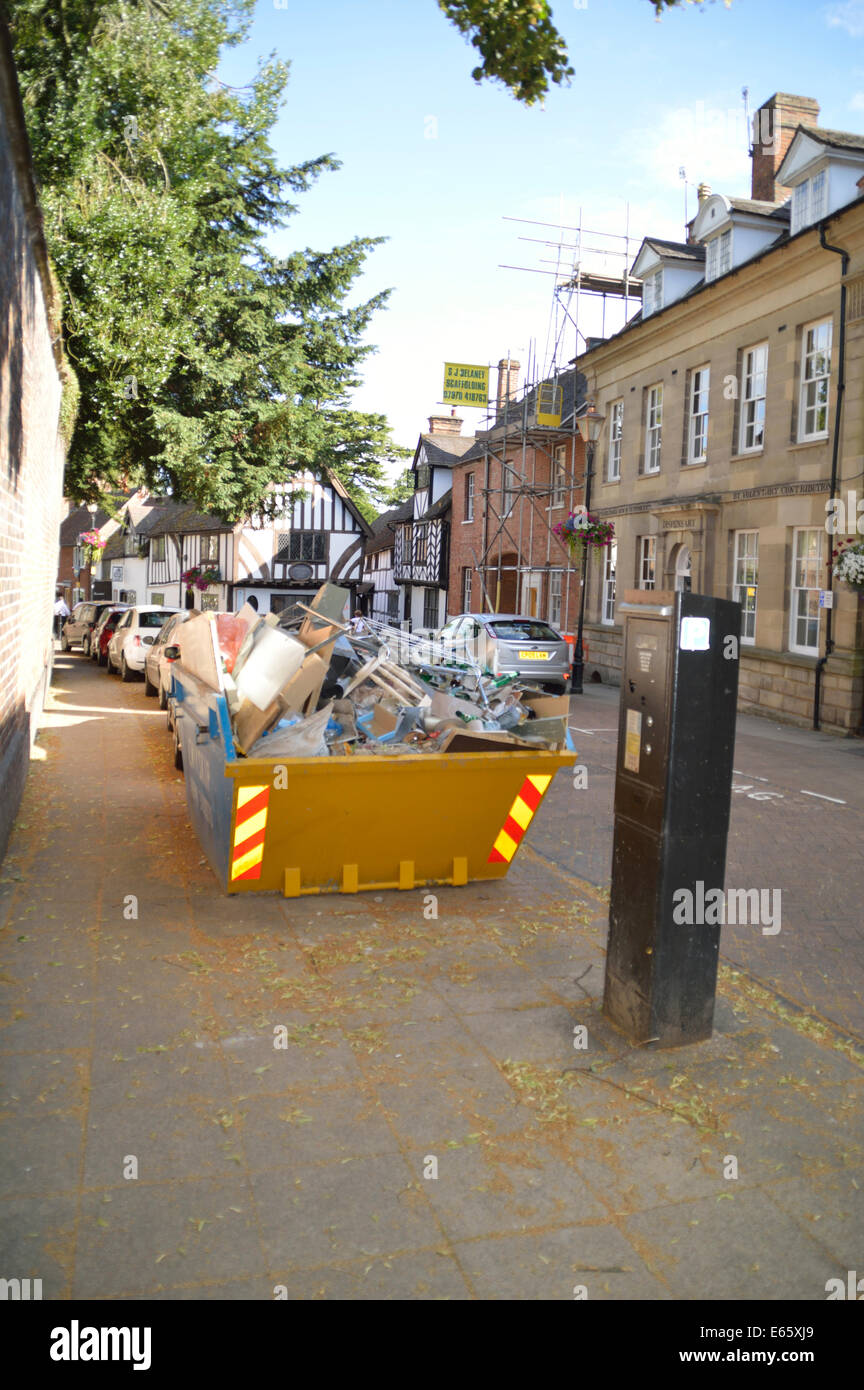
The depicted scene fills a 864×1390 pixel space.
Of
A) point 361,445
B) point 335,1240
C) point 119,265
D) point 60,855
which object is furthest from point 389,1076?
point 361,445

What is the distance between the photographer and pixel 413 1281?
10.0 feet

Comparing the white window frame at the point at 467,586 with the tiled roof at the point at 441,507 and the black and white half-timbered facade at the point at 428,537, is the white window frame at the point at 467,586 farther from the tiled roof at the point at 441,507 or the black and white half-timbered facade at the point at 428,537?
the tiled roof at the point at 441,507

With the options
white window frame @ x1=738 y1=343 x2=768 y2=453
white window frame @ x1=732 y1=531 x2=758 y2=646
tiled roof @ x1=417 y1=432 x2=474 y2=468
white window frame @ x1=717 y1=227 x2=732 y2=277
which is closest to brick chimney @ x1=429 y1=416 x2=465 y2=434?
tiled roof @ x1=417 y1=432 x2=474 y2=468

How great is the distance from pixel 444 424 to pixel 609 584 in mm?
25865

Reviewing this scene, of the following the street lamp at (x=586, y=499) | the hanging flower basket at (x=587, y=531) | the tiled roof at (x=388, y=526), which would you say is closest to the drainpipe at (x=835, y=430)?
→ the street lamp at (x=586, y=499)

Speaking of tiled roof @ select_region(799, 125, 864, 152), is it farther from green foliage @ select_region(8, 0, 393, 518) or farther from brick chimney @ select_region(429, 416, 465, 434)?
brick chimney @ select_region(429, 416, 465, 434)

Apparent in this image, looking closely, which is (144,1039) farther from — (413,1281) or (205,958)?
(413,1281)

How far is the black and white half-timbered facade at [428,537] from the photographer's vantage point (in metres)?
40.6

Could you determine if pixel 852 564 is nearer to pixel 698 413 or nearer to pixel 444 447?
pixel 698 413

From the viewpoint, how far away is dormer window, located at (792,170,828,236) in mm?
18141

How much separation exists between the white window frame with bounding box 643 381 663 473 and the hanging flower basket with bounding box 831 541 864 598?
919 cm

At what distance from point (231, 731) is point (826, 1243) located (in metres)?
4.15

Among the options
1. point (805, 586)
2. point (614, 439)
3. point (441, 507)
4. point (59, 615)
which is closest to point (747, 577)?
point (805, 586)

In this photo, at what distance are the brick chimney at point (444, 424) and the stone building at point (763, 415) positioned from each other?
24395mm
